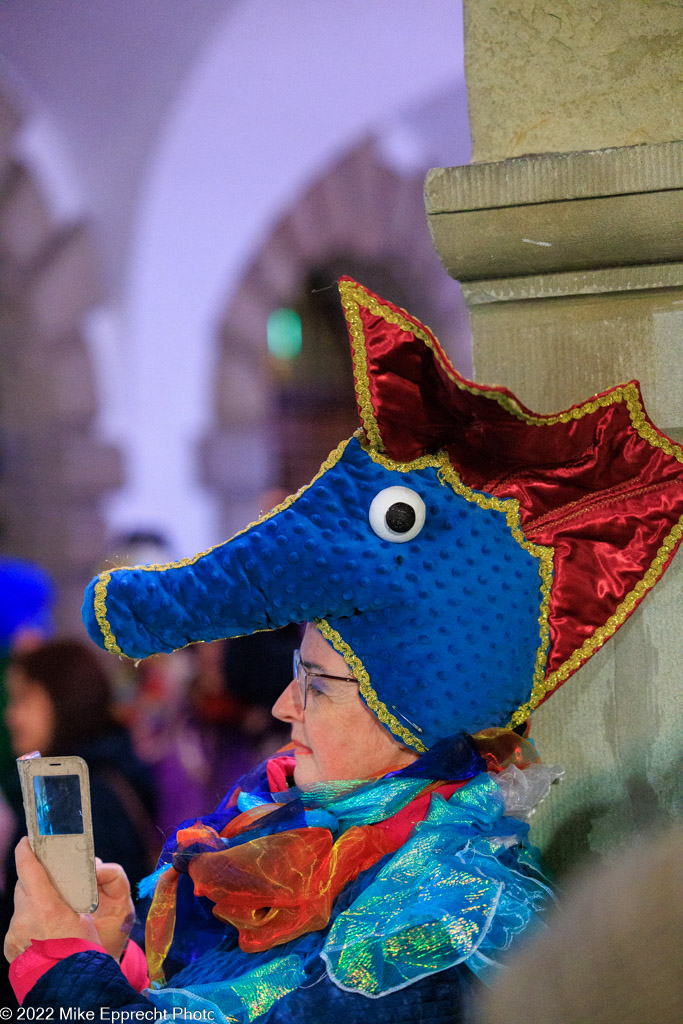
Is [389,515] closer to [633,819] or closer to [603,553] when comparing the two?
[603,553]

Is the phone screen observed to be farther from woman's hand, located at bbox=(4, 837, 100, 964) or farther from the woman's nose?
the woman's nose

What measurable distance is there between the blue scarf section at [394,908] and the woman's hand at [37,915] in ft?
0.40

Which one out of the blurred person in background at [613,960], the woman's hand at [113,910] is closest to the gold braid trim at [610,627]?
the woman's hand at [113,910]

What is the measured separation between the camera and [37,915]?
45.7 inches

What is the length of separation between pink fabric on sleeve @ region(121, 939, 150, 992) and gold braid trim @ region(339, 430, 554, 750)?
542 millimetres

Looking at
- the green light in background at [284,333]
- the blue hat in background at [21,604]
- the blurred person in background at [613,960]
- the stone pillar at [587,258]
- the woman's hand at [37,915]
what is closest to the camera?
the blurred person in background at [613,960]

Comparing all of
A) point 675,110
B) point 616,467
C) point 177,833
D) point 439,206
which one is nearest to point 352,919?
point 177,833

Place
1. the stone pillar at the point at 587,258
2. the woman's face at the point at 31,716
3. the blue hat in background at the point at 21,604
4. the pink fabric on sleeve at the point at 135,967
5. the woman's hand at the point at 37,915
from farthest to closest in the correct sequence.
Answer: the blue hat in background at the point at 21,604
the woman's face at the point at 31,716
the pink fabric on sleeve at the point at 135,967
the stone pillar at the point at 587,258
the woman's hand at the point at 37,915

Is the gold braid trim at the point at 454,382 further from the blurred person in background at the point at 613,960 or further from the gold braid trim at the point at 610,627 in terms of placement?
the blurred person in background at the point at 613,960

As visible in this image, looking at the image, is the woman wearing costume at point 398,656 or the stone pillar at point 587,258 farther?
the stone pillar at point 587,258

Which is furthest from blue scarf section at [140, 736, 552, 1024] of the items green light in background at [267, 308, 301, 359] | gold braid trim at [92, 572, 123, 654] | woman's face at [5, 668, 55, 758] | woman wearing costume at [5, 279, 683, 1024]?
green light in background at [267, 308, 301, 359]

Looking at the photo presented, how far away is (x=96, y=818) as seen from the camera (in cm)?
208

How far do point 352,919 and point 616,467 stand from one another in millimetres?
593

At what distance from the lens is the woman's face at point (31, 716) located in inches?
91.2
